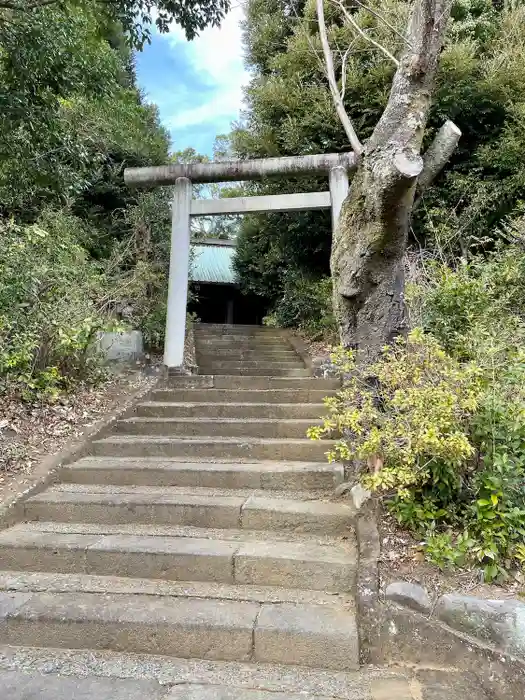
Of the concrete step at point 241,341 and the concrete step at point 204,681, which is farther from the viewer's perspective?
the concrete step at point 241,341

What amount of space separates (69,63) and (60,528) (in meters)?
5.09

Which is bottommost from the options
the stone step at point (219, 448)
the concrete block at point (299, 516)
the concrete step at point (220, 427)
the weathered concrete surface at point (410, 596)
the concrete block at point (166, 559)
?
the concrete block at point (166, 559)

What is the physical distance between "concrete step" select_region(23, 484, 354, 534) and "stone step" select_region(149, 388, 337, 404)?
185cm

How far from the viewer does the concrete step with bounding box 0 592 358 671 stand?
7.24 feet

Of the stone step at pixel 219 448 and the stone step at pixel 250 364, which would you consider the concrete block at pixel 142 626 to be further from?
the stone step at pixel 250 364

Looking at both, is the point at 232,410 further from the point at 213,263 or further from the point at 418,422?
the point at 213,263

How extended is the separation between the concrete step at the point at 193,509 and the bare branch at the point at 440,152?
2.50 metres

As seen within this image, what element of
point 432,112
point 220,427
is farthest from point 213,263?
point 220,427

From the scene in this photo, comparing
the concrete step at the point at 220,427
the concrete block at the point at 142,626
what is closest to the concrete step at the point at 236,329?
the concrete step at the point at 220,427

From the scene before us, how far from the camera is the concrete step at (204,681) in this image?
1.99 m

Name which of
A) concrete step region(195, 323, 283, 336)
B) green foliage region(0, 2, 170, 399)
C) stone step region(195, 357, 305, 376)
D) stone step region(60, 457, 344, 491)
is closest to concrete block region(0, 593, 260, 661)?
stone step region(60, 457, 344, 491)

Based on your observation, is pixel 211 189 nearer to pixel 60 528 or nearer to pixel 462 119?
pixel 462 119

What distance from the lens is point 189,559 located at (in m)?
2.75

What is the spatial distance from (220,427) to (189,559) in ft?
6.34
